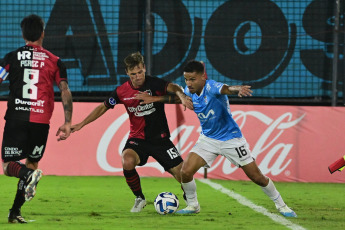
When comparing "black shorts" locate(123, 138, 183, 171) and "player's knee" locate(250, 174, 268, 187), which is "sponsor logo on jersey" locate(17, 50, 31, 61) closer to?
"black shorts" locate(123, 138, 183, 171)

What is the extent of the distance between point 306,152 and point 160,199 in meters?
5.02

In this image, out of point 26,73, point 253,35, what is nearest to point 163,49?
point 253,35

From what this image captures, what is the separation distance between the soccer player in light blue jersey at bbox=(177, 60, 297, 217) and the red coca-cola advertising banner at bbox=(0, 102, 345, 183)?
4.33 m

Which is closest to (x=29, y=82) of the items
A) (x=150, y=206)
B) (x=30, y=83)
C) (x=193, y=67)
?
(x=30, y=83)

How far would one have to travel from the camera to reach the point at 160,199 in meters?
7.45

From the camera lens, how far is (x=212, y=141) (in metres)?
7.52

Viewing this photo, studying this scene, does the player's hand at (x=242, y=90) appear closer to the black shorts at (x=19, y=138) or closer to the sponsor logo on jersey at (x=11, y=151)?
the black shorts at (x=19, y=138)

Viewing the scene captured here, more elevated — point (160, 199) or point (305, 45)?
point (305, 45)

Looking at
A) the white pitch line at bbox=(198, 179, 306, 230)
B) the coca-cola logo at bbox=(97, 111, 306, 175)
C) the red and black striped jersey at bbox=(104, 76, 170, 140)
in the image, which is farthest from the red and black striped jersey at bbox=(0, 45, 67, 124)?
the coca-cola logo at bbox=(97, 111, 306, 175)

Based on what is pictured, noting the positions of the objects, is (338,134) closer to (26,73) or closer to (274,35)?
(274,35)

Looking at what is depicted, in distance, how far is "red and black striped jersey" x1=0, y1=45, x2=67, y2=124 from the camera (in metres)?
6.44

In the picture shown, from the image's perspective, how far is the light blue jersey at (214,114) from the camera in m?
7.46

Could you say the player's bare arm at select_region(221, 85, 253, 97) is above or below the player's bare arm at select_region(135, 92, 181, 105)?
above

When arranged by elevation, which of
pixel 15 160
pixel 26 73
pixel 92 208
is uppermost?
pixel 26 73
